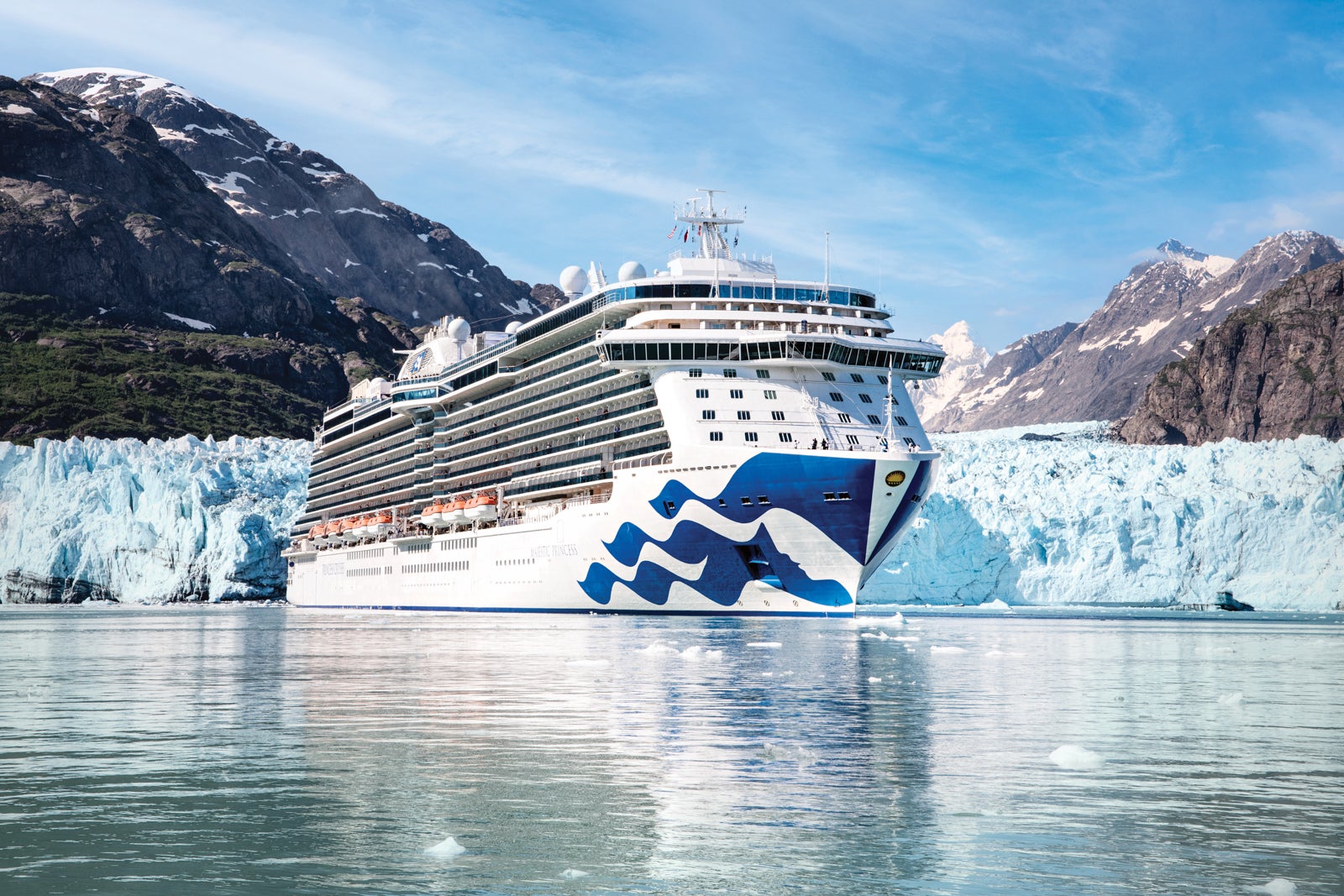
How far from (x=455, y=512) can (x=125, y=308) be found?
137 meters

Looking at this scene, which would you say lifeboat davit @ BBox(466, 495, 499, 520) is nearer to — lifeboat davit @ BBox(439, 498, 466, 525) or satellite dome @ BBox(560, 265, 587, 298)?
lifeboat davit @ BBox(439, 498, 466, 525)

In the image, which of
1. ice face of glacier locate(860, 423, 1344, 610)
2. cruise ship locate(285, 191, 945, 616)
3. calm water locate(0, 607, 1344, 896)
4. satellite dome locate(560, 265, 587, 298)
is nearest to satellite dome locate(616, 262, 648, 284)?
cruise ship locate(285, 191, 945, 616)

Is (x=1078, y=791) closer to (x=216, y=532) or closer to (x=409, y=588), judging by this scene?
(x=409, y=588)

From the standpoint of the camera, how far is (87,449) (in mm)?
99812

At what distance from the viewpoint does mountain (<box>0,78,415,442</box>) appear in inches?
6024

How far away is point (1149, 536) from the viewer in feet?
229

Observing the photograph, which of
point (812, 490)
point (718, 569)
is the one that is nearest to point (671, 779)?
point (812, 490)

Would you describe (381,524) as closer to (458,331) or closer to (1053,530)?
(458,331)

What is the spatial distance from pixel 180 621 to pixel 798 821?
52.4 metres

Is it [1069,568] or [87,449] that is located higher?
[87,449]

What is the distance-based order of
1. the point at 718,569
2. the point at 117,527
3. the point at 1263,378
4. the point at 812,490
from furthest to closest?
1. the point at 1263,378
2. the point at 117,527
3. the point at 718,569
4. the point at 812,490

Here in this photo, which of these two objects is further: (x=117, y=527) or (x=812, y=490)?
(x=117, y=527)

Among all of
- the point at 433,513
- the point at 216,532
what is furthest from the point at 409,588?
the point at 216,532

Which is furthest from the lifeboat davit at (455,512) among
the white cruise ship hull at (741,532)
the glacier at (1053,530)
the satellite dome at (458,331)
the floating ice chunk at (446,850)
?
the floating ice chunk at (446,850)
